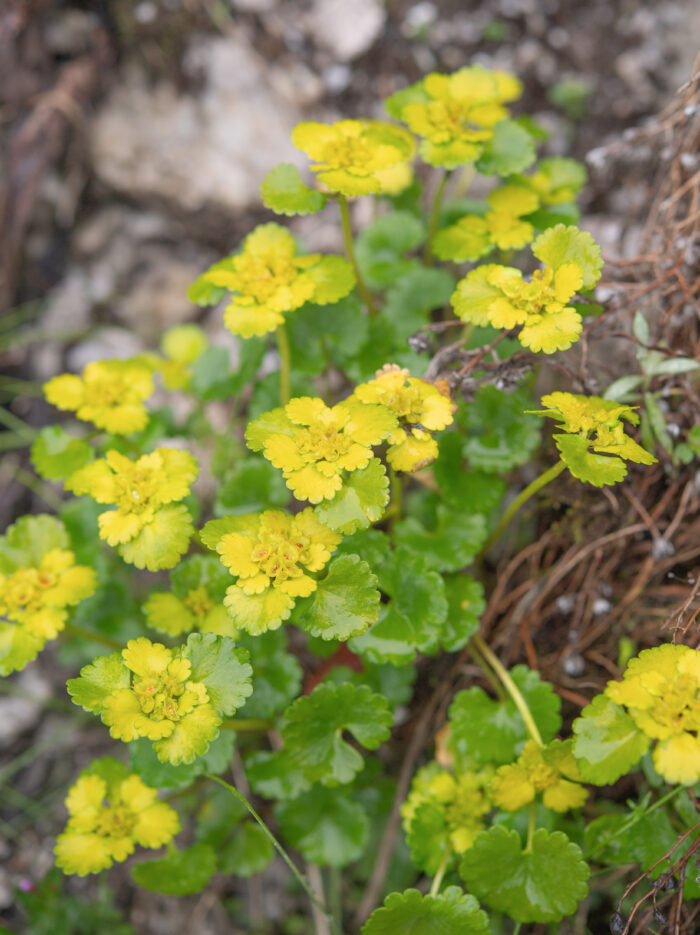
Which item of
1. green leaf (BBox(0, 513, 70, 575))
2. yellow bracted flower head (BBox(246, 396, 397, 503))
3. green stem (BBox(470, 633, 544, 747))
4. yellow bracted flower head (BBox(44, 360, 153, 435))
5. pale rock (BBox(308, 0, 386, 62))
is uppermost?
pale rock (BBox(308, 0, 386, 62))

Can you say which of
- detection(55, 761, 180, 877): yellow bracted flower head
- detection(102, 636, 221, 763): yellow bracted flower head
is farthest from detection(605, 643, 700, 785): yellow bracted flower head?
detection(55, 761, 180, 877): yellow bracted flower head

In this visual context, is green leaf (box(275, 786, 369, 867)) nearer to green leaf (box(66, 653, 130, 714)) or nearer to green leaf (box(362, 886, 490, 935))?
green leaf (box(362, 886, 490, 935))

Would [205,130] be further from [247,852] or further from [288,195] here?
[247,852]

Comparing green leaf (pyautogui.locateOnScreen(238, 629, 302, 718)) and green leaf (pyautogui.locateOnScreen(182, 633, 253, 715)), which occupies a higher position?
green leaf (pyautogui.locateOnScreen(182, 633, 253, 715))

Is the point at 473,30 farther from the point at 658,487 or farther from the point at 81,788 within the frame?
the point at 81,788

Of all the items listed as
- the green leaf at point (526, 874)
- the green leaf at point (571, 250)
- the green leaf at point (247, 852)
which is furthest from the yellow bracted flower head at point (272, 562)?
the green leaf at point (247, 852)

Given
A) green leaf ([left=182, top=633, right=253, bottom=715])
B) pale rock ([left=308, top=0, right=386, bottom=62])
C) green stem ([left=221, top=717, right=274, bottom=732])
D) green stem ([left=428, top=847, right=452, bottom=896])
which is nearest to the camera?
green leaf ([left=182, top=633, right=253, bottom=715])

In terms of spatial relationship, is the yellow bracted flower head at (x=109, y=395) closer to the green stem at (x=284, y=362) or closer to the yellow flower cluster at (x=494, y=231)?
the green stem at (x=284, y=362)
